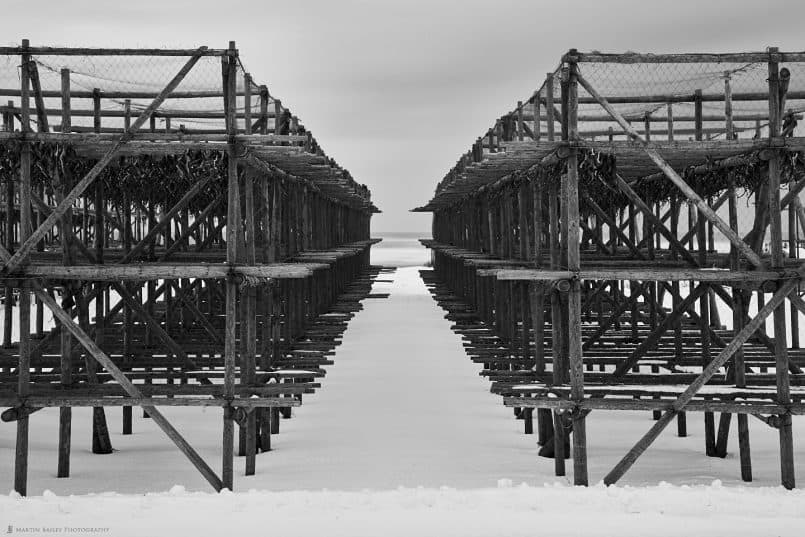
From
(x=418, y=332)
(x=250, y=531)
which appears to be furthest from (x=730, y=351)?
(x=418, y=332)

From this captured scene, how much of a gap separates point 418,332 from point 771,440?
1374 cm

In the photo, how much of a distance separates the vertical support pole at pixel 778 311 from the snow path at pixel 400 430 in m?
2.68

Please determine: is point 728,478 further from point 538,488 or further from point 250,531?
point 250,531

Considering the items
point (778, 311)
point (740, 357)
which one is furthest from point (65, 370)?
point (778, 311)

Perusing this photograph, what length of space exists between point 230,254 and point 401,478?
3107mm

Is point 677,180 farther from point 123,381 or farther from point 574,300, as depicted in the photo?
point 123,381

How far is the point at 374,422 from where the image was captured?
45.5 feet

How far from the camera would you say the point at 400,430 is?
13.3 metres

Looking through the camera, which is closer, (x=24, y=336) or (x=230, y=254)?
(x=24, y=336)

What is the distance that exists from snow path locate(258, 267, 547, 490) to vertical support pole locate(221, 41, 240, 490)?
30.8 inches

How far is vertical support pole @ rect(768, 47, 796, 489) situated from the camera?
32.6 ft

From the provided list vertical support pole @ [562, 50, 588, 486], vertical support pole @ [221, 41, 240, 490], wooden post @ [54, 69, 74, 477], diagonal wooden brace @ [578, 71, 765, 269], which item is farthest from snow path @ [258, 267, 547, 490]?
diagonal wooden brace @ [578, 71, 765, 269]

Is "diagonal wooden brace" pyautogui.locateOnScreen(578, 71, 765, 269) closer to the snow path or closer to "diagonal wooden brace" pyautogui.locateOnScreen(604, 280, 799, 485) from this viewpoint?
"diagonal wooden brace" pyautogui.locateOnScreen(604, 280, 799, 485)

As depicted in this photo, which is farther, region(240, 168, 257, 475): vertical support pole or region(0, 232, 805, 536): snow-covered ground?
region(240, 168, 257, 475): vertical support pole
